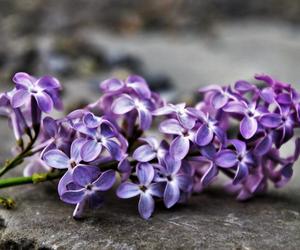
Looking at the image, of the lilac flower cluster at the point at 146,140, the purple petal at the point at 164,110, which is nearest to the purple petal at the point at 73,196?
the lilac flower cluster at the point at 146,140

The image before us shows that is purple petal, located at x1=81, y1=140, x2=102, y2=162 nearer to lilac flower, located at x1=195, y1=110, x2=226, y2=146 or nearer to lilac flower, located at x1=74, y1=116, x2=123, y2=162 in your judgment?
lilac flower, located at x1=74, y1=116, x2=123, y2=162

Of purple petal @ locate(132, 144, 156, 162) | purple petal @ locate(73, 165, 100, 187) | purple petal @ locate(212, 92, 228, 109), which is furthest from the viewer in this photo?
purple petal @ locate(212, 92, 228, 109)

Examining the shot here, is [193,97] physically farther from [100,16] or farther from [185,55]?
[100,16]

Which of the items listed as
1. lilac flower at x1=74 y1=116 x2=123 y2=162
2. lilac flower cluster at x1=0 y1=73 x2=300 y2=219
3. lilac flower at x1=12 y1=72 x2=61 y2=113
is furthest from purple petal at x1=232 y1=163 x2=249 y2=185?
lilac flower at x1=12 y1=72 x2=61 y2=113

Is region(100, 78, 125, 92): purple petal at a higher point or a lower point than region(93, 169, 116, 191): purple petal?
higher

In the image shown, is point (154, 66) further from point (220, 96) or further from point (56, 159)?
point (56, 159)

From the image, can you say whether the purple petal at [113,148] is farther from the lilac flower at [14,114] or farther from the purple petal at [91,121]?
the lilac flower at [14,114]
